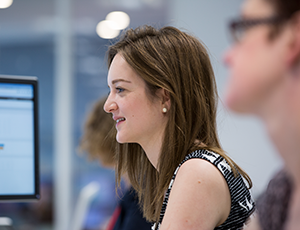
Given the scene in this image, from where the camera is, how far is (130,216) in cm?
148

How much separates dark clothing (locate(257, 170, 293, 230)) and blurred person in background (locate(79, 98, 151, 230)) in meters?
1.02

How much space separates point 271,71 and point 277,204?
0.21m

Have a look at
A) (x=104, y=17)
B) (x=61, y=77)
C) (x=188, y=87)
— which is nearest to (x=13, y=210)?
(x=61, y=77)

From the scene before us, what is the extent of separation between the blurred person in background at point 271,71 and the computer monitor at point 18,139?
0.93 m

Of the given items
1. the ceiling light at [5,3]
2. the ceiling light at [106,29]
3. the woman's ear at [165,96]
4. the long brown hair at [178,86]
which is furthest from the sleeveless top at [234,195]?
the ceiling light at [106,29]

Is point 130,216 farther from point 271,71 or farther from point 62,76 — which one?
point 62,76

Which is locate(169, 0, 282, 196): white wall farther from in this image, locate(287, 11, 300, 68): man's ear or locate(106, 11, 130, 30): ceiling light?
locate(287, 11, 300, 68): man's ear

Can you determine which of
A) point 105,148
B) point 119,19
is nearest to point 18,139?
point 105,148

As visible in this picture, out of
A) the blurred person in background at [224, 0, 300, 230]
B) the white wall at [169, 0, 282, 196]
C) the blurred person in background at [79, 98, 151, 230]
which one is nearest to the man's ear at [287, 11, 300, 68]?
the blurred person in background at [224, 0, 300, 230]

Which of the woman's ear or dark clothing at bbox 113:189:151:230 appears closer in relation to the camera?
the woman's ear

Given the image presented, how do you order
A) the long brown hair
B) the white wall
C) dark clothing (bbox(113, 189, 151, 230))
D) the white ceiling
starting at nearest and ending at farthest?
1. the long brown hair
2. dark clothing (bbox(113, 189, 151, 230))
3. the white wall
4. the white ceiling

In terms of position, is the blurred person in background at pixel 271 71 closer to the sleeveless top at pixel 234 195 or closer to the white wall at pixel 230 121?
the sleeveless top at pixel 234 195

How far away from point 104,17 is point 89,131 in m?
1.71

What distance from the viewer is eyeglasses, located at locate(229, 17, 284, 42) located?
39 cm
